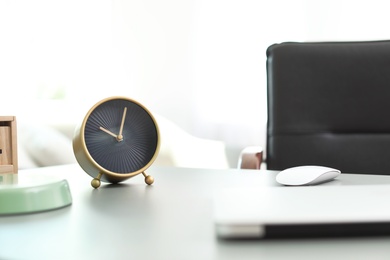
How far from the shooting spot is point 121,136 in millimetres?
832

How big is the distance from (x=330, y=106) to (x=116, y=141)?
86 centimetres

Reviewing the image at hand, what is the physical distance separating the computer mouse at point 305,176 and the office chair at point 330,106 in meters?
0.64

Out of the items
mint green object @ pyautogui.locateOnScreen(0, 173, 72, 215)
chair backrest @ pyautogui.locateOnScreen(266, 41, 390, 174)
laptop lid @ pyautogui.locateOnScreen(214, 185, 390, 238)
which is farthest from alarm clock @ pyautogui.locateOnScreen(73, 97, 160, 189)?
chair backrest @ pyautogui.locateOnScreen(266, 41, 390, 174)

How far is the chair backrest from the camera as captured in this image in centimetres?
150

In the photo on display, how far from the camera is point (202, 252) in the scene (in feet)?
1.41

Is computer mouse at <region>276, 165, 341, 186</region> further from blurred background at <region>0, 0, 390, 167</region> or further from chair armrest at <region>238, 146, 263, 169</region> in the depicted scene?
blurred background at <region>0, 0, 390, 167</region>

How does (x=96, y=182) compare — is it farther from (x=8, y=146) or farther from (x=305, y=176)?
(x=305, y=176)

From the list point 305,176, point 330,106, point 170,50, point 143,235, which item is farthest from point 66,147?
point 170,50

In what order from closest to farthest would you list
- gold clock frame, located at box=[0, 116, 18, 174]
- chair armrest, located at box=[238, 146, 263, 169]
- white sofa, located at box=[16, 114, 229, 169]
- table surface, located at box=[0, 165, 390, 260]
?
table surface, located at box=[0, 165, 390, 260], gold clock frame, located at box=[0, 116, 18, 174], chair armrest, located at box=[238, 146, 263, 169], white sofa, located at box=[16, 114, 229, 169]

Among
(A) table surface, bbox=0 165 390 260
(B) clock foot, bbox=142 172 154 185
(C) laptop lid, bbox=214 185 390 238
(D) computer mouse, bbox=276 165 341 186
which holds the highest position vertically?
(C) laptop lid, bbox=214 185 390 238

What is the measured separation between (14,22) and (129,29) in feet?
A: 2.30

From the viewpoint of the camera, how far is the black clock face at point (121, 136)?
82 cm

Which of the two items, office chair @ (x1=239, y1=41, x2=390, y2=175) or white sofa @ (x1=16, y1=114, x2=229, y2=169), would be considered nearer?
office chair @ (x1=239, y1=41, x2=390, y2=175)

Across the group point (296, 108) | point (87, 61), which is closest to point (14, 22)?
point (87, 61)
